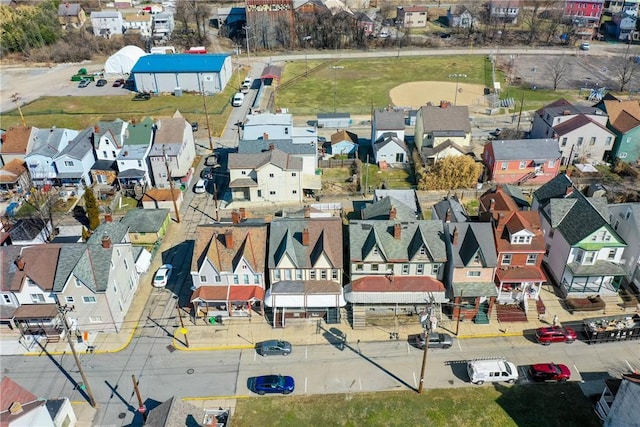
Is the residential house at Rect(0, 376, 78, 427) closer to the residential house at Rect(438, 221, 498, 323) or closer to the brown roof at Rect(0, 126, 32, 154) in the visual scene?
the residential house at Rect(438, 221, 498, 323)

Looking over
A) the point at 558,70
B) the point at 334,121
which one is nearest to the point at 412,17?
→ the point at 558,70

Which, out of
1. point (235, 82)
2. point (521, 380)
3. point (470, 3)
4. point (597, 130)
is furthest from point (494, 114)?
point (470, 3)

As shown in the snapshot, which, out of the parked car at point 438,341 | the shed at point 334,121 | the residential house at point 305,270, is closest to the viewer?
the parked car at point 438,341

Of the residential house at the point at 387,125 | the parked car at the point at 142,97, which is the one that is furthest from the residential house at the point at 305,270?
the parked car at the point at 142,97

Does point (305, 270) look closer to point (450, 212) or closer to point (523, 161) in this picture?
point (450, 212)

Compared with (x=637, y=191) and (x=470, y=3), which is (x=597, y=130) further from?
(x=470, y=3)

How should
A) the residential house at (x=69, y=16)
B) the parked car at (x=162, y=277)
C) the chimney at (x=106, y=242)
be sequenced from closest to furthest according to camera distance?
the chimney at (x=106, y=242) → the parked car at (x=162, y=277) → the residential house at (x=69, y=16)

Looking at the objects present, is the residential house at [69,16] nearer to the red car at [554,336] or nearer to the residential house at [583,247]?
the residential house at [583,247]
